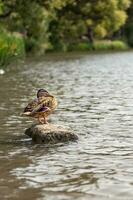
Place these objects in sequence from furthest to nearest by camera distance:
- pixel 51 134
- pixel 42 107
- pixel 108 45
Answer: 1. pixel 108 45
2. pixel 42 107
3. pixel 51 134

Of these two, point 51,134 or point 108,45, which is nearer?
point 51,134

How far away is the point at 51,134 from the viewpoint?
40.3 ft

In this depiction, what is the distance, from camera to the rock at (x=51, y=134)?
12312 millimetres

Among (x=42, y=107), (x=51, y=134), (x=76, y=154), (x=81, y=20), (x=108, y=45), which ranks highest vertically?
(x=81, y=20)

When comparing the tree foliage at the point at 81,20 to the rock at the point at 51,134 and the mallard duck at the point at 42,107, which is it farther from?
the rock at the point at 51,134

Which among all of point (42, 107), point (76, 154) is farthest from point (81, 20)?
point (76, 154)

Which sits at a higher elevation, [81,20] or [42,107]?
[81,20]

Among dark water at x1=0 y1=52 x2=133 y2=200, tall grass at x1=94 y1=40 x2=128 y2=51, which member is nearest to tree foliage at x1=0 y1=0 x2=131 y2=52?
tall grass at x1=94 y1=40 x2=128 y2=51

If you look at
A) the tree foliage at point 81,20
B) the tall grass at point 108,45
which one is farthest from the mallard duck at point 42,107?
the tall grass at point 108,45

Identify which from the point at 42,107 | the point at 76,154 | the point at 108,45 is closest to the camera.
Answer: the point at 76,154

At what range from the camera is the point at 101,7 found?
7206 centimetres

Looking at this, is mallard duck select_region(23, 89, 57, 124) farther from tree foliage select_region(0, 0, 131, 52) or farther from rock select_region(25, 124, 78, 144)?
tree foliage select_region(0, 0, 131, 52)

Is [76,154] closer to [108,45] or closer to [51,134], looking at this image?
Result: [51,134]

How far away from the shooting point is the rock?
12312 mm
